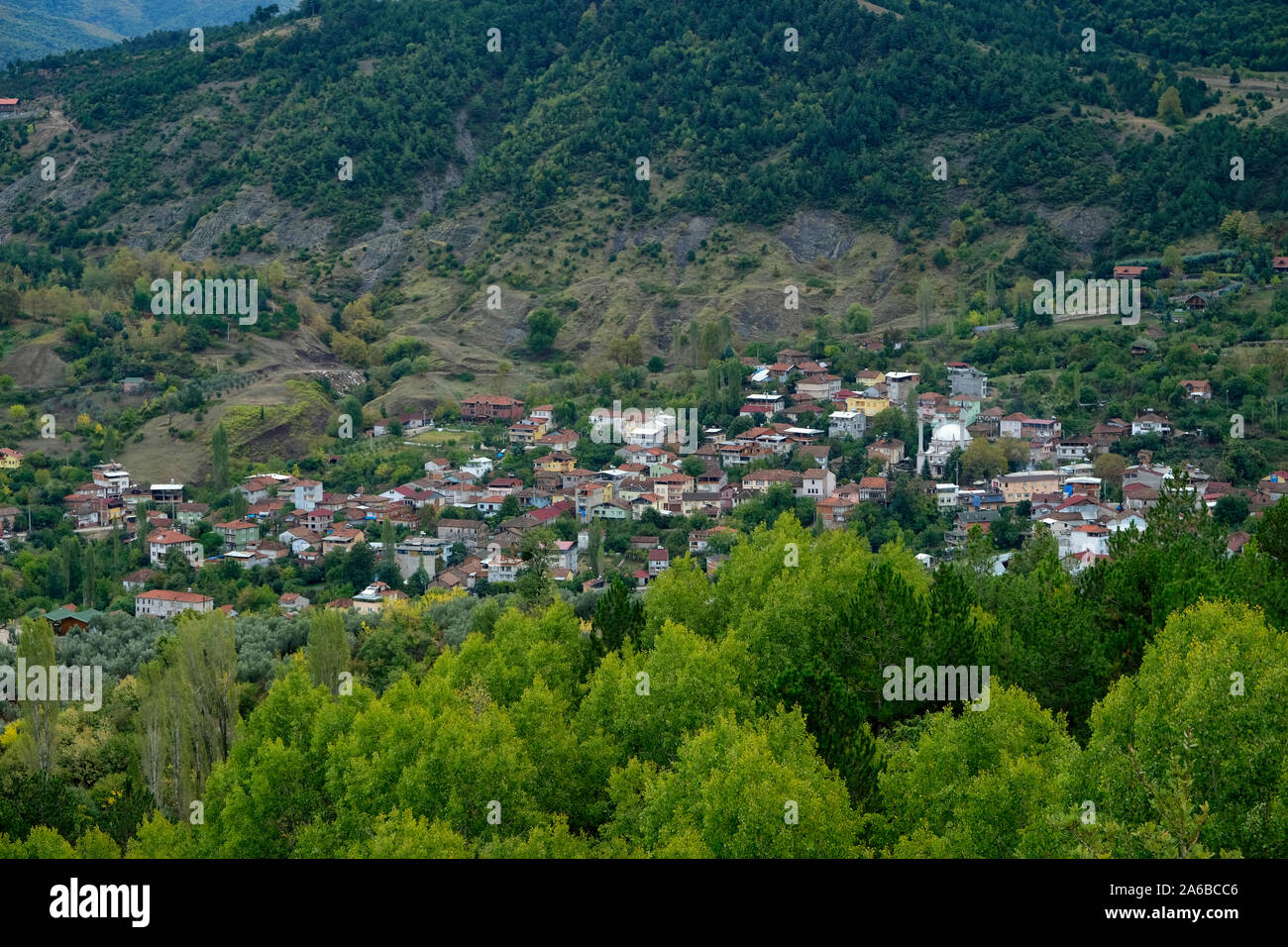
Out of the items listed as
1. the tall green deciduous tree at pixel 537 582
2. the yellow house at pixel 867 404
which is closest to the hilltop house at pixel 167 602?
the tall green deciduous tree at pixel 537 582

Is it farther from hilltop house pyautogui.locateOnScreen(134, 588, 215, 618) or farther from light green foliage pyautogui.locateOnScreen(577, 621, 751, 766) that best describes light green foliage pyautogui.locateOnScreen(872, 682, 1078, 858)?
hilltop house pyautogui.locateOnScreen(134, 588, 215, 618)

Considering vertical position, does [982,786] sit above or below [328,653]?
below

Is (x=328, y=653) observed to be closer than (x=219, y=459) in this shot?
Yes

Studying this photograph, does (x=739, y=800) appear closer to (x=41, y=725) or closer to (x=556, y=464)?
(x=41, y=725)

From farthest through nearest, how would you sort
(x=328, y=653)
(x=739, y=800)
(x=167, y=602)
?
(x=167, y=602) → (x=328, y=653) → (x=739, y=800)

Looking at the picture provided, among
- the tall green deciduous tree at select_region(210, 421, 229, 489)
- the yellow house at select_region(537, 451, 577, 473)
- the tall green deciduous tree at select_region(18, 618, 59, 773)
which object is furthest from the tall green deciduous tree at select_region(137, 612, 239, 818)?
the tall green deciduous tree at select_region(210, 421, 229, 489)

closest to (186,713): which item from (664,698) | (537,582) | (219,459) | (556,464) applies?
(537,582)

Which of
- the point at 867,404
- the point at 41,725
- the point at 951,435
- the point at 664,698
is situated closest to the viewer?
the point at 664,698

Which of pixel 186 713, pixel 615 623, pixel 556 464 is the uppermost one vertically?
pixel 556 464

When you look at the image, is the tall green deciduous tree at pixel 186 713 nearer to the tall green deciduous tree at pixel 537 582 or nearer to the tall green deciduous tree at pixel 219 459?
the tall green deciduous tree at pixel 537 582
